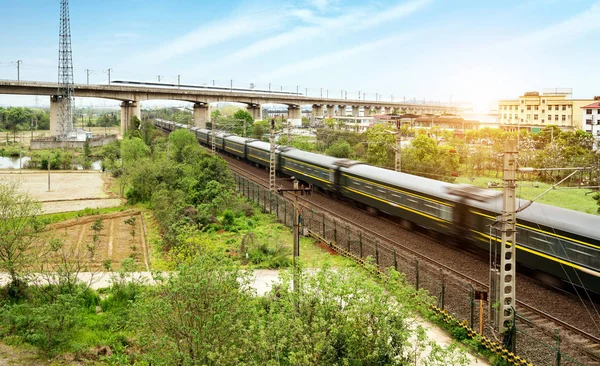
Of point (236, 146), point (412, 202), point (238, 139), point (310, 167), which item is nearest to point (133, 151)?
point (236, 146)

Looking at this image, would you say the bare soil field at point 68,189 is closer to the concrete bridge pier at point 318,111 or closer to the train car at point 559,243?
the train car at point 559,243

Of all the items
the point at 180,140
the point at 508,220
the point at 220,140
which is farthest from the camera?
the point at 220,140

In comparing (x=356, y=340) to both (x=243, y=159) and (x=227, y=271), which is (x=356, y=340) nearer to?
(x=227, y=271)

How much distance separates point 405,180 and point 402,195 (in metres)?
0.81

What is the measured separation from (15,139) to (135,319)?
104264mm

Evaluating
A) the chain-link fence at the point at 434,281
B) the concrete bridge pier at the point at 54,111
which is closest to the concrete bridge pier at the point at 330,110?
the concrete bridge pier at the point at 54,111

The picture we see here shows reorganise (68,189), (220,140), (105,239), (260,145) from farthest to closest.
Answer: (220,140), (260,145), (68,189), (105,239)

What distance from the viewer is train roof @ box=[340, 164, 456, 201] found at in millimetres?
22297

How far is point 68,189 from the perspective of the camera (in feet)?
155

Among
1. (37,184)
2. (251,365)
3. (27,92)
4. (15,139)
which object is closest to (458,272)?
(251,365)

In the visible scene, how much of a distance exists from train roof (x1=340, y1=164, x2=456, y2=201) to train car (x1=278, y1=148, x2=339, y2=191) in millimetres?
2130

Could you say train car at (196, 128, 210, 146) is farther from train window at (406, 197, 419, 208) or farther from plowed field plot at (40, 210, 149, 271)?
train window at (406, 197, 419, 208)

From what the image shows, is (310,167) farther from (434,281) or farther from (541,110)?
(541,110)

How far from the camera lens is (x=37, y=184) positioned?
49.8m
